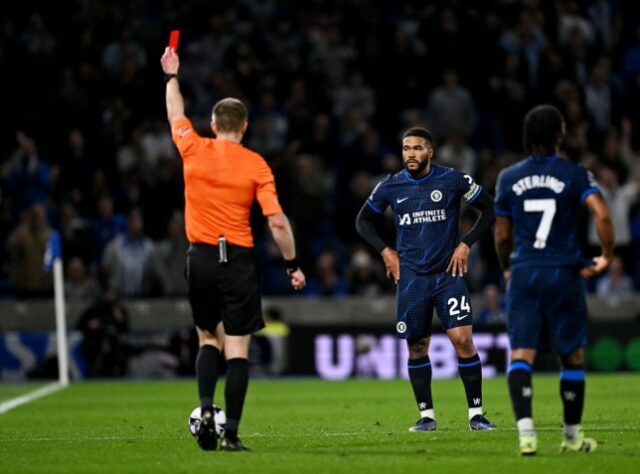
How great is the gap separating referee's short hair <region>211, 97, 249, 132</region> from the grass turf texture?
2.23m

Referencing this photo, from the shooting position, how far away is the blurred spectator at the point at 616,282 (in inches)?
909

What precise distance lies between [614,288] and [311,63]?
263 inches

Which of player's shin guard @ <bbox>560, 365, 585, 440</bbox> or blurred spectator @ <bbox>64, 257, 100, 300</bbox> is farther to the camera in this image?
blurred spectator @ <bbox>64, 257, 100, 300</bbox>

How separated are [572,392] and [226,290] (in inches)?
96.0

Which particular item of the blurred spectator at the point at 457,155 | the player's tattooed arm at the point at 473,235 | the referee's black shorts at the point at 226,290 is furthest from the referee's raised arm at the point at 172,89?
the blurred spectator at the point at 457,155

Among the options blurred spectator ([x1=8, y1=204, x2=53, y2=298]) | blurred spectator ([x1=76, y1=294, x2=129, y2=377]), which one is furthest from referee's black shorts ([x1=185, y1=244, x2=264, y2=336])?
blurred spectator ([x1=8, y1=204, x2=53, y2=298])

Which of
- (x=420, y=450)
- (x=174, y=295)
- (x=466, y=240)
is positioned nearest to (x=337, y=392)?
(x=174, y=295)

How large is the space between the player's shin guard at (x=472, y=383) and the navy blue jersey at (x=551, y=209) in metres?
2.74

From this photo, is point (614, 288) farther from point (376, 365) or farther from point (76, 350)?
point (76, 350)

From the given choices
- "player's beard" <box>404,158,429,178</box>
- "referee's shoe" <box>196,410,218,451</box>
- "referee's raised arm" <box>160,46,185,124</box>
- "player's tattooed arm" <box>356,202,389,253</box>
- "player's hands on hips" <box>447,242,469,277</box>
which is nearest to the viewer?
"referee's shoe" <box>196,410,218,451</box>

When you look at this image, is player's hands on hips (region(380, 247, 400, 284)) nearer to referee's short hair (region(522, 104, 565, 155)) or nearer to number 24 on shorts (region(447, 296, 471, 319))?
number 24 on shorts (region(447, 296, 471, 319))

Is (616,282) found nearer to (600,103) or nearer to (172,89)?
(600,103)

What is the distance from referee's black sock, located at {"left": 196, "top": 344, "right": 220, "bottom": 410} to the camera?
9562 mm

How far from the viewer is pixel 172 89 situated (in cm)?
1016
